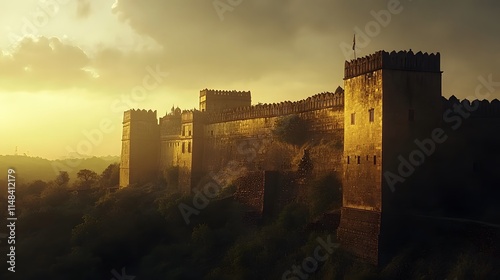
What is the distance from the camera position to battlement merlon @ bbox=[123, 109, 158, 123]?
134 ft

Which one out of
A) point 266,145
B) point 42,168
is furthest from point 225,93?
point 42,168

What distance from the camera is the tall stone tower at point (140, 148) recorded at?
3981 cm

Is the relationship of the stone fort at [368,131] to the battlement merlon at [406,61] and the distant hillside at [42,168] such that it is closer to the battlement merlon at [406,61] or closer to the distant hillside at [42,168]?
the battlement merlon at [406,61]

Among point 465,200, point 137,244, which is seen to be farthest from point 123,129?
point 465,200

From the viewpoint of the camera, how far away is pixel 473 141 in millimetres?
19297

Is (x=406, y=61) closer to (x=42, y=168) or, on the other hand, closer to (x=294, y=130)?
(x=294, y=130)

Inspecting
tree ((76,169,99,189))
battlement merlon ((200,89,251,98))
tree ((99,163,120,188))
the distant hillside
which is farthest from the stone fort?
the distant hillside

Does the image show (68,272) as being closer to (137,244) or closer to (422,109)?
(137,244)

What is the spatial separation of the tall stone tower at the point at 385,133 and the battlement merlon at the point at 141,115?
25424 mm

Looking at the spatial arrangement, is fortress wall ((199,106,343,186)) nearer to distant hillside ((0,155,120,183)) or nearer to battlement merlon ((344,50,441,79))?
battlement merlon ((344,50,441,79))

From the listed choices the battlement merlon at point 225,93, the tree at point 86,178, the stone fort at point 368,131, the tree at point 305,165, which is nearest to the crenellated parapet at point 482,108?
the stone fort at point 368,131

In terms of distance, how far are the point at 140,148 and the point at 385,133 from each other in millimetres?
26237

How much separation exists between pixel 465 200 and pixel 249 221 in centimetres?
986

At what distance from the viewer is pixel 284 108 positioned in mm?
26344
